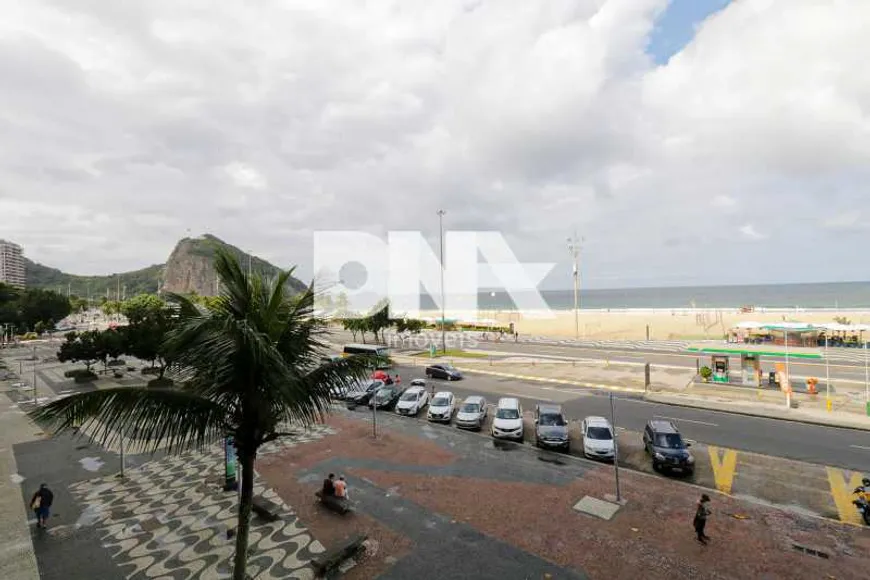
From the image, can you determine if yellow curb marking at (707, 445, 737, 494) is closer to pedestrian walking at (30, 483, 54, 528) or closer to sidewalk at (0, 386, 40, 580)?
sidewalk at (0, 386, 40, 580)

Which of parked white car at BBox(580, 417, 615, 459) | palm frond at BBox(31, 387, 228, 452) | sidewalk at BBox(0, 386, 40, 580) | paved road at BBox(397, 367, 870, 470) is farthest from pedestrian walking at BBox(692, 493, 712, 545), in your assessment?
sidewalk at BBox(0, 386, 40, 580)

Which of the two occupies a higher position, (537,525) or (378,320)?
(378,320)

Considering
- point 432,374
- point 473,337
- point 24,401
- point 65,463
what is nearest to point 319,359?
point 65,463

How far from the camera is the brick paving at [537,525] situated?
34.4 feet

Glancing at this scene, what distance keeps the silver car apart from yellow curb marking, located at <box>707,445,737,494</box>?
1058cm

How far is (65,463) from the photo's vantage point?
18297 mm

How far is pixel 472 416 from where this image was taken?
22203 millimetres

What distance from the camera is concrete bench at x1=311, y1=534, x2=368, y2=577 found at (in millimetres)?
10078

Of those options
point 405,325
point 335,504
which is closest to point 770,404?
point 335,504

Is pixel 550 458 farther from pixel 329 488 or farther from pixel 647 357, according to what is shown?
pixel 647 357

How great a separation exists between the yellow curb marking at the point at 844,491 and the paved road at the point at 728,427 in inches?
36.3

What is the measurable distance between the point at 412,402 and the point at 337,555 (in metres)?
15.0

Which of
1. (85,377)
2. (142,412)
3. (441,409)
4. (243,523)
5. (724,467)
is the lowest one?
(724,467)

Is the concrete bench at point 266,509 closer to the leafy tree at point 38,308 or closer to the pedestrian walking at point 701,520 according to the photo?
the pedestrian walking at point 701,520
